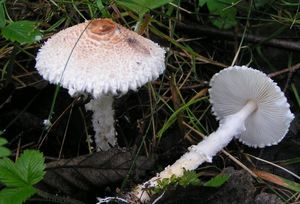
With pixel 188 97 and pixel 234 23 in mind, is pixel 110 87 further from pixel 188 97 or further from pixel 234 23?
pixel 234 23

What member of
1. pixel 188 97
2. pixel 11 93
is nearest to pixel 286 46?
pixel 188 97

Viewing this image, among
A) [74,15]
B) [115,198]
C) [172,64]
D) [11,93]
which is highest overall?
[74,15]

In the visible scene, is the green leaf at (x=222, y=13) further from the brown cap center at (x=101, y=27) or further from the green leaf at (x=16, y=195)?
the green leaf at (x=16, y=195)

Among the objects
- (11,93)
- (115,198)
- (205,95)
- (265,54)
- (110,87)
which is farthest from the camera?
(265,54)

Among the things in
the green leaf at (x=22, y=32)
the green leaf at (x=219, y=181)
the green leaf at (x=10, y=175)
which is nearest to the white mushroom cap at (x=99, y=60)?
the green leaf at (x=22, y=32)

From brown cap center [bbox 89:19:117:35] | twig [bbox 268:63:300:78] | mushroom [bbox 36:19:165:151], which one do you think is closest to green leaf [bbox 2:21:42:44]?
mushroom [bbox 36:19:165:151]

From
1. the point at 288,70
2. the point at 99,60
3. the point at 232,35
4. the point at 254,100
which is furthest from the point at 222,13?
the point at 99,60
